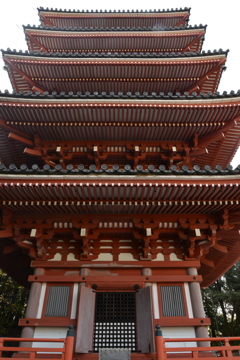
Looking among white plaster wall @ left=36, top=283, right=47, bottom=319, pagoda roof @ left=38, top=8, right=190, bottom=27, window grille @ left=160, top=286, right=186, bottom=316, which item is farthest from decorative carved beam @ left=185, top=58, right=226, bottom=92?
white plaster wall @ left=36, top=283, right=47, bottom=319

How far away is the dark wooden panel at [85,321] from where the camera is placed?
6.30 m

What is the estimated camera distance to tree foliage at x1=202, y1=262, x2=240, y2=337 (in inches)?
955

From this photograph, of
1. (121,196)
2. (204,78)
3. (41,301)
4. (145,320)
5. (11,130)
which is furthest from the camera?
(204,78)

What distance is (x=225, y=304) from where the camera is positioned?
26.7m

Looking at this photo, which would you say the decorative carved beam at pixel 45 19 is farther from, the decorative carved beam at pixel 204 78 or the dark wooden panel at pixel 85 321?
the dark wooden panel at pixel 85 321

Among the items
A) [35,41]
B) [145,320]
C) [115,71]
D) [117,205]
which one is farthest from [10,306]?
[115,71]

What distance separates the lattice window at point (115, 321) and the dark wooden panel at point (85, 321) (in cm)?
99

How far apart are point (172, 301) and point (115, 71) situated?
982 centimetres

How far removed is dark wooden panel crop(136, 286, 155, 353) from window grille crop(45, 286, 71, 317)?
2084mm

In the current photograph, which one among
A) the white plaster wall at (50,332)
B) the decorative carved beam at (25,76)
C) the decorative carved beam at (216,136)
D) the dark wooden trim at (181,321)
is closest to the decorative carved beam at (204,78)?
the decorative carved beam at (216,136)

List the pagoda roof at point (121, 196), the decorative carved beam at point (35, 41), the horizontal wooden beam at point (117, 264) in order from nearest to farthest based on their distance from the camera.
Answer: the pagoda roof at point (121, 196)
the horizontal wooden beam at point (117, 264)
the decorative carved beam at point (35, 41)

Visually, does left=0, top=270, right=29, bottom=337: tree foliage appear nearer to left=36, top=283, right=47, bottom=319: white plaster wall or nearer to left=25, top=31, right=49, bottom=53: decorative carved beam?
left=36, top=283, right=47, bottom=319: white plaster wall

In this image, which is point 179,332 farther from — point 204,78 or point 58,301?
point 204,78

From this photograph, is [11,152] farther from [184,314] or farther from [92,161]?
[184,314]
